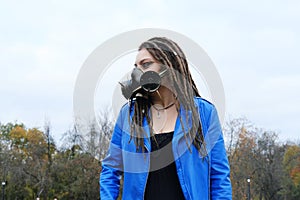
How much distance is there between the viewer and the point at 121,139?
259 cm

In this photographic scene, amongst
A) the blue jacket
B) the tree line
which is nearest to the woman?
the blue jacket

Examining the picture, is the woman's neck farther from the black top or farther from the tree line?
the tree line

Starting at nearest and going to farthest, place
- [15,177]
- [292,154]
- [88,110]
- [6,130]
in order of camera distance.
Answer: [88,110], [15,177], [292,154], [6,130]

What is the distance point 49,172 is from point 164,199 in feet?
119

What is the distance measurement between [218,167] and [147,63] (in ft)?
2.05

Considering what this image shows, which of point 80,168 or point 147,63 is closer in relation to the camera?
point 147,63

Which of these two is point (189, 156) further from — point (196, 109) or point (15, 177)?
point (15, 177)

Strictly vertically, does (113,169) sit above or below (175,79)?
below

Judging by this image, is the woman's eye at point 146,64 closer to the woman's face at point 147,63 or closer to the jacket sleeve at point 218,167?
the woman's face at point 147,63

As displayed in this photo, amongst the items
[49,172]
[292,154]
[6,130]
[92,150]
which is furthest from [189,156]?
[6,130]

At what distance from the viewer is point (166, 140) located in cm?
252

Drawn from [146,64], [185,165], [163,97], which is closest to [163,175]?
[185,165]

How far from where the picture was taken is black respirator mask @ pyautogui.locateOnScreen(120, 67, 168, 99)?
8.09 feet

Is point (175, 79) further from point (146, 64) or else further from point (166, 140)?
point (166, 140)
